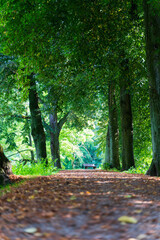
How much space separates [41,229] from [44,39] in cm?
847

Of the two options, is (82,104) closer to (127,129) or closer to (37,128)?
(127,129)

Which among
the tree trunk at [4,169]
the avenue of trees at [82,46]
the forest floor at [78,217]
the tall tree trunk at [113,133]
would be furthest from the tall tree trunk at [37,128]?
the forest floor at [78,217]

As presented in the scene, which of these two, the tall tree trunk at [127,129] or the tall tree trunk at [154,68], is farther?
the tall tree trunk at [127,129]

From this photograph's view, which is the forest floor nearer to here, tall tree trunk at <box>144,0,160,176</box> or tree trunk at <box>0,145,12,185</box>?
tree trunk at <box>0,145,12,185</box>

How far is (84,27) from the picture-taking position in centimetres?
1003

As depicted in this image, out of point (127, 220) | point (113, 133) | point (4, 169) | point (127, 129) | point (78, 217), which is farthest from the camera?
point (113, 133)

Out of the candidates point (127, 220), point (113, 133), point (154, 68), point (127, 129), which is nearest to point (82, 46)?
point (154, 68)

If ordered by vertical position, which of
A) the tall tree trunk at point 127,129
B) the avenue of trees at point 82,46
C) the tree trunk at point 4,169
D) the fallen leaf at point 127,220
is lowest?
the fallen leaf at point 127,220

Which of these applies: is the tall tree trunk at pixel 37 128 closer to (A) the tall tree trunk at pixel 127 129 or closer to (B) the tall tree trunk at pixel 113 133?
(A) the tall tree trunk at pixel 127 129

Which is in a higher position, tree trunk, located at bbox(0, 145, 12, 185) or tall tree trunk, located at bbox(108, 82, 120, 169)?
tall tree trunk, located at bbox(108, 82, 120, 169)

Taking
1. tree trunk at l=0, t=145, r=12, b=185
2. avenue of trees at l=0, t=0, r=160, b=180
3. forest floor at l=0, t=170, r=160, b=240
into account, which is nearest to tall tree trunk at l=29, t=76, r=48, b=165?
avenue of trees at l=0, t=0, r=160, b=180

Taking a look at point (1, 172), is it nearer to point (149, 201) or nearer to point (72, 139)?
point (149, 201)

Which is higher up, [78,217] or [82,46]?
[82,46]

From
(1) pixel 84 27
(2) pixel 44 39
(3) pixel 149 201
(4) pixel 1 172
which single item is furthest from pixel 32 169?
(3) pixel 149 201
